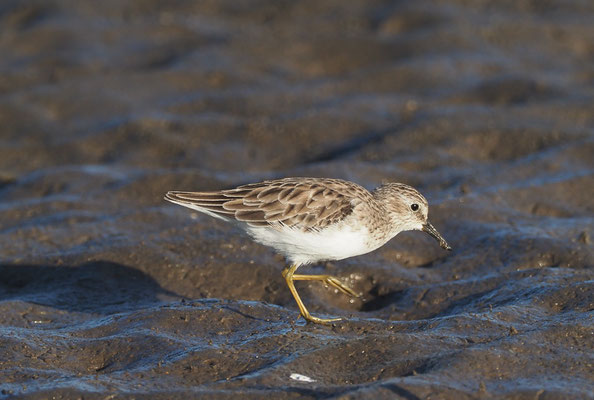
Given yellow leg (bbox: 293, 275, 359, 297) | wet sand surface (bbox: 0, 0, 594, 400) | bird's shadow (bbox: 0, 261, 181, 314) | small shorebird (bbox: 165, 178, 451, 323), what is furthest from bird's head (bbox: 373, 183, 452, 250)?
bird's shadow (bbox: 0, 261, 181, 314)

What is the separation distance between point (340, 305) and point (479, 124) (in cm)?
508

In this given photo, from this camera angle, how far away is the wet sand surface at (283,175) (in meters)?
6.94

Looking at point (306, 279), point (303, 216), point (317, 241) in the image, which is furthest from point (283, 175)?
point (317, 241)

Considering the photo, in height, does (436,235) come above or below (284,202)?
below

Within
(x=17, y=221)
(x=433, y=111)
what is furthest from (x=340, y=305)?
(x=433, y=111)

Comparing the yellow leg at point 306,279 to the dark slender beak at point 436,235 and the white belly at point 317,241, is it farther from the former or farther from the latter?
the dark slender beak at point 436,235

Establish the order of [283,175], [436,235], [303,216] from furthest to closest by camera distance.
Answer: [283,175] → [436,235] → [303,216]

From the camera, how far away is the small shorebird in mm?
8078

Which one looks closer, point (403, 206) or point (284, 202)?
point (284, 202)

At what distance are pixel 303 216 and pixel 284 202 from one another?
232 millimetres

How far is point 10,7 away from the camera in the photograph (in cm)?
1731

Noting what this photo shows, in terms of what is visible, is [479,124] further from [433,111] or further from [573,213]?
[573,213]

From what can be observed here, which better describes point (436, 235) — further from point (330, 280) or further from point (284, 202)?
point (284, 202)

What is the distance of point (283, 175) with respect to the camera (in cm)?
1189
